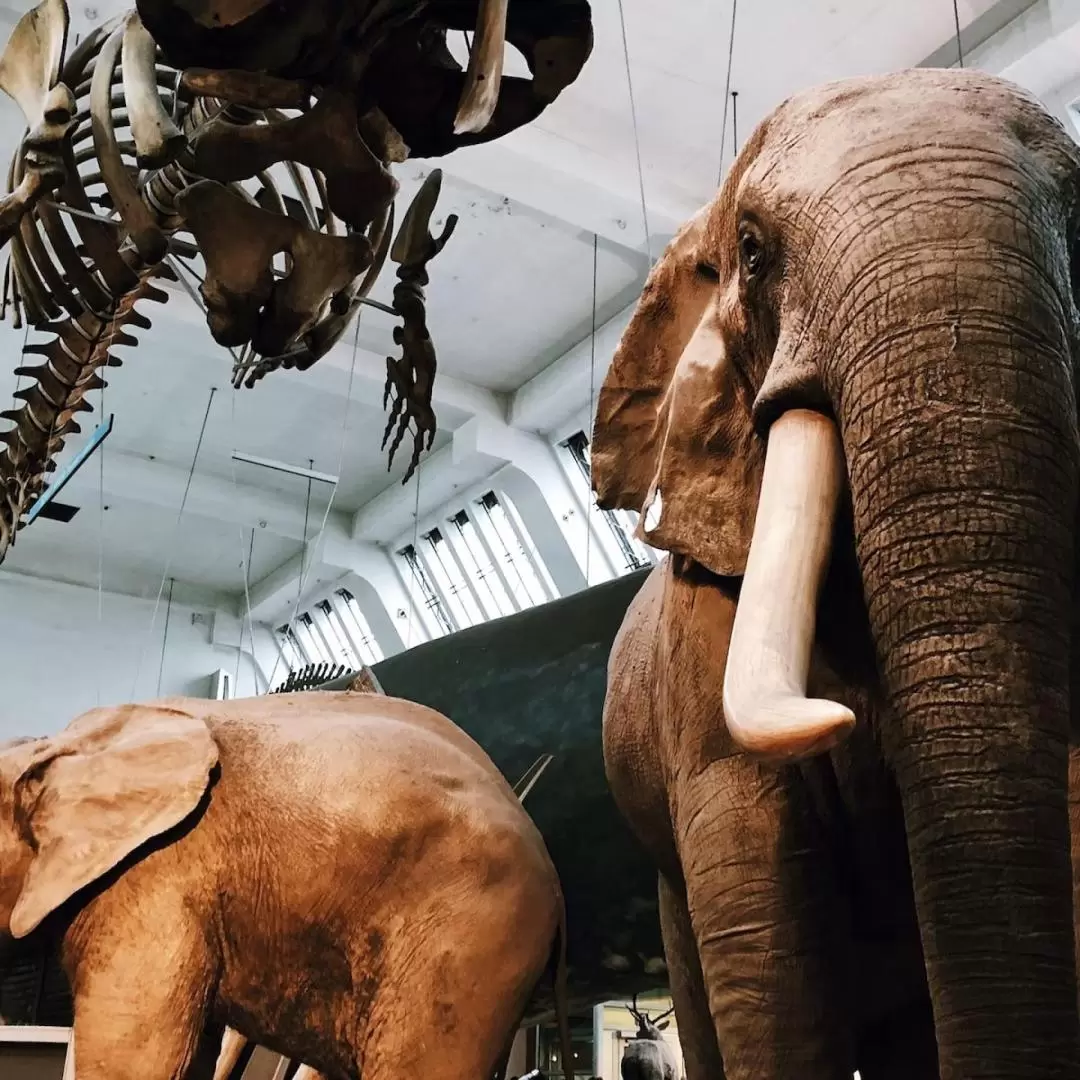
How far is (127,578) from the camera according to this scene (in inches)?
523

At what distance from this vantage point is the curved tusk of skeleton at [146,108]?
7.11ft

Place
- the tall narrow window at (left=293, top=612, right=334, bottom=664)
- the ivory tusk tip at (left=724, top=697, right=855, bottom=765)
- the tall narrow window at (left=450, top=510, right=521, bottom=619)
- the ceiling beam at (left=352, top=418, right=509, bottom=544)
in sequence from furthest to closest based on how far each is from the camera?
1. the tall narrow window at (left=293, top=612, right=334, bottom=664)
2. the tall narrow window at (left=450, top=510, right=521, bottom=619)
3. the ceiling beam at (left=352, top=418, right=509, bottom=544)
4. the ivory tusk tip at (left=724, top=697, right=855, bottom=765)

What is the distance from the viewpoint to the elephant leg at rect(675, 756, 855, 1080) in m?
1.50

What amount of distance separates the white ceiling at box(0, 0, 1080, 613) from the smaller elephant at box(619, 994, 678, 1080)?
3.67 meters

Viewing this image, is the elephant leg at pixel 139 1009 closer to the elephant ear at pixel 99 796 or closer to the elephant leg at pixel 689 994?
the elephant ear at pixel 99 796

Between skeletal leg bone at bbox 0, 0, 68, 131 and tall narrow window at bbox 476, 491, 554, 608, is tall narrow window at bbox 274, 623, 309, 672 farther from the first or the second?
skeletal leg bone at bbox 0, 0, 68, 131

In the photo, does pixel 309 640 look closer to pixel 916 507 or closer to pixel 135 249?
pixel 135 249

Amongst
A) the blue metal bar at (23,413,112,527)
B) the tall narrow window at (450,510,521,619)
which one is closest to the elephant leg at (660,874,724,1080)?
the blue metal bar at (23,413,112,527)

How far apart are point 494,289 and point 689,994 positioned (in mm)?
6735

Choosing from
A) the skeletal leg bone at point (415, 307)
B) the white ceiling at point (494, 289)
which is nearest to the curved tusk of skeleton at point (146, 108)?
the skeletal leg bone at point (415, 307)

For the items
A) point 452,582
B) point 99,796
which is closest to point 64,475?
point 99,796

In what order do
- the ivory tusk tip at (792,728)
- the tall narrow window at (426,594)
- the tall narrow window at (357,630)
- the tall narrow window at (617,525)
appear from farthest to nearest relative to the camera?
1. the tall narrow window at (357,630)
2. the tall narrow window at (426,594)
3. the tall narrow window at (617,525)
4. the ivory tusk tip at (792,728)

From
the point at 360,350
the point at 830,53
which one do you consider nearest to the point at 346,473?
the point at 360,350

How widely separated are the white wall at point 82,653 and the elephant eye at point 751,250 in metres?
12.1
